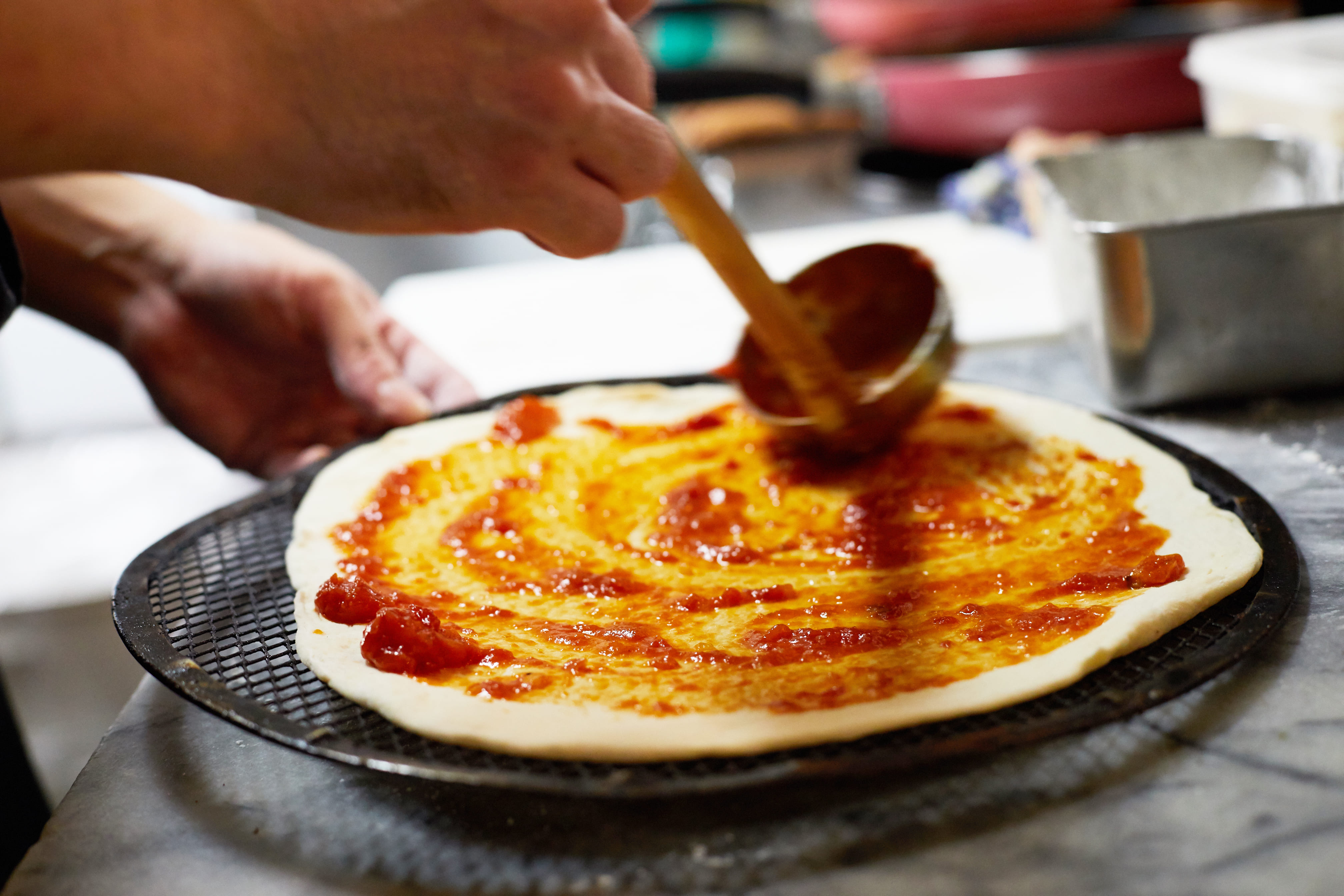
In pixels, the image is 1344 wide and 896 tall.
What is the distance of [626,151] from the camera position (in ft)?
3.19

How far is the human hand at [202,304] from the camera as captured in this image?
5.81ft

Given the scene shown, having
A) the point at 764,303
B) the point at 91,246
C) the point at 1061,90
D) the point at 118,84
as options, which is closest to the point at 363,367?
the point at 91,246

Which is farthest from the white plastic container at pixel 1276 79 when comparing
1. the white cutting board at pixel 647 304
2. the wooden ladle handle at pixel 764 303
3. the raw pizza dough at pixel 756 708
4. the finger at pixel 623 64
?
the finger at pixel 623 64

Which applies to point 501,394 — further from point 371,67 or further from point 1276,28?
point 1276,28

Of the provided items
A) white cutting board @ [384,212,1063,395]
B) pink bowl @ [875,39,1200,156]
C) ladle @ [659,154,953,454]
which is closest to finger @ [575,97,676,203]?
ladle @ [659,154,953,454]

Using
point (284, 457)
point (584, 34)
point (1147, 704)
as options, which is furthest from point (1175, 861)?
point (284, 457)

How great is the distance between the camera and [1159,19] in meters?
3.38

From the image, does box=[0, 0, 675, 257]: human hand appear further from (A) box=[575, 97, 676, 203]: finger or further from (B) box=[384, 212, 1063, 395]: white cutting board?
(B) box=[384, 212, 1063, 395]: white cutting board

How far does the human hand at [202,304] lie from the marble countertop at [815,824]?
88 cm

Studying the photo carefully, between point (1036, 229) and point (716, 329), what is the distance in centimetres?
80

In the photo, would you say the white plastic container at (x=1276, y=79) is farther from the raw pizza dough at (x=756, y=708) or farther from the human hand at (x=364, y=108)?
the human hand at (x=364, y=108)

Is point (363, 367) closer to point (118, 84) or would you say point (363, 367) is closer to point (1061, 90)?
point (118, 84)

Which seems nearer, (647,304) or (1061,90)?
(647,304)

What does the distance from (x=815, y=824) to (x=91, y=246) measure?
1573 mm
